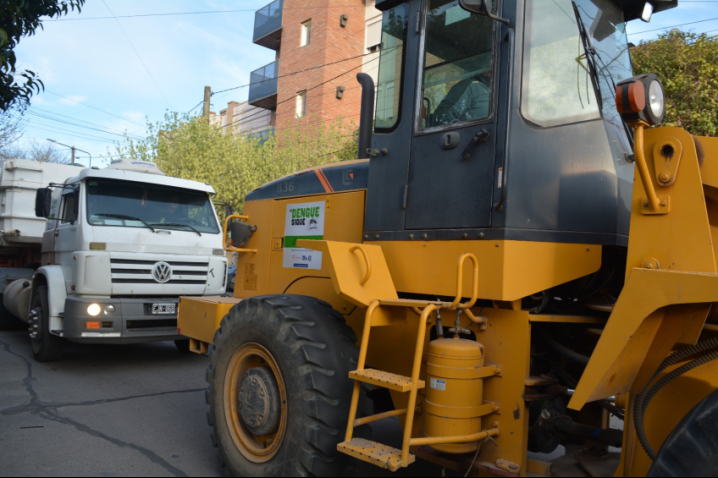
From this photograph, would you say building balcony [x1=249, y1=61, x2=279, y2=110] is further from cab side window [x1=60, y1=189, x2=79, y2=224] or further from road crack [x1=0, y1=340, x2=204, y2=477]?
road crack [x1=0, y1=340, x2=204, y2=477]

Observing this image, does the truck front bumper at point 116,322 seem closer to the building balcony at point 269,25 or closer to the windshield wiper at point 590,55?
the windshield wiper at point 590,55

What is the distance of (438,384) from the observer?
279cm

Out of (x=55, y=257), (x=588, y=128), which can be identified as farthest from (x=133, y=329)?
(x=588, y=128)

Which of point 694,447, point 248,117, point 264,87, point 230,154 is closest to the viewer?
point 694,447

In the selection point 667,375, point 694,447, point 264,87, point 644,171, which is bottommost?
point 694,447

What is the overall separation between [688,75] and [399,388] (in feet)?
28.7

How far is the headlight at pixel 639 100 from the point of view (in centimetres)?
240

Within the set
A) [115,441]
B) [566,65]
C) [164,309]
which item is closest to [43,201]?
[164,309]

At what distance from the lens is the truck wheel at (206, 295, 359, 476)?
294 centimetres

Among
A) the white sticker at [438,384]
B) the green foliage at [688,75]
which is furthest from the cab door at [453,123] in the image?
the green foliage at [688,75]

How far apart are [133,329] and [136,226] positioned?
138 cm

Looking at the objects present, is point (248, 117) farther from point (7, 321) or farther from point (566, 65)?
point (566, 65)

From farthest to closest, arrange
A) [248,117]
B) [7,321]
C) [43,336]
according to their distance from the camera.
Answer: [248,117], [7,321], [43,336]

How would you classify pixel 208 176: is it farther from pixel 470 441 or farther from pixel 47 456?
pixel 470 441
